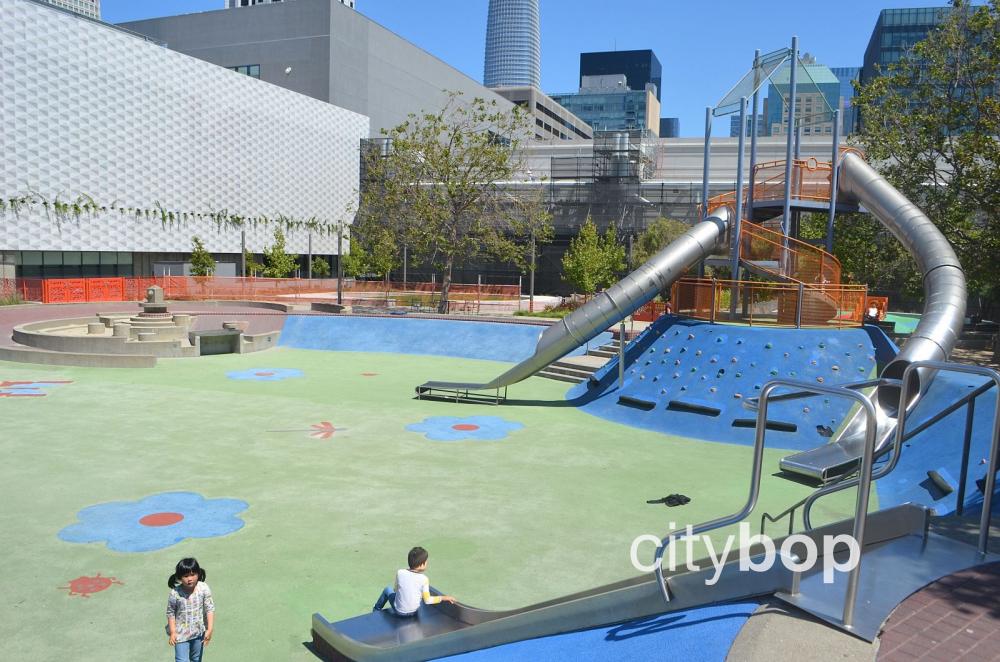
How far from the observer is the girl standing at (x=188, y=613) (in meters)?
6.67

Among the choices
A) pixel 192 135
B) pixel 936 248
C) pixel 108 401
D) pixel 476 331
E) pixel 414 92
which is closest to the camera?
pixel 936 248

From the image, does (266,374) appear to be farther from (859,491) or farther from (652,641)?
(859,491)

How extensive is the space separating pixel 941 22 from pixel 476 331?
67.8 ft

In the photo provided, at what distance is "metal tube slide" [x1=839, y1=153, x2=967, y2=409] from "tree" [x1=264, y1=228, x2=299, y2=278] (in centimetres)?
4559

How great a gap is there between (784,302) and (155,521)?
16.4 m

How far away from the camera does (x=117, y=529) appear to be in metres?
11.2

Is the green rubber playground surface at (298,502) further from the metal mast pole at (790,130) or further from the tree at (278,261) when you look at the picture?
the tree at (278,261)

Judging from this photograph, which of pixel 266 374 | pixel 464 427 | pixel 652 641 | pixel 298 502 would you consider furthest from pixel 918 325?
pixel 266 374

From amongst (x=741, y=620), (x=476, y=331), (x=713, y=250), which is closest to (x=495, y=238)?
(x=476, y=331)

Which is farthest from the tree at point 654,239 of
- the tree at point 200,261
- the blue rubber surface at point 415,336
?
the tree at point 200,261

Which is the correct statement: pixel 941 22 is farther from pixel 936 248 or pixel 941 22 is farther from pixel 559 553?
pixel 559 553

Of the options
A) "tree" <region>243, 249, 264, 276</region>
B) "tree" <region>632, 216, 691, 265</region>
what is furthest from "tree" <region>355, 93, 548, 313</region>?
"tree" <region>243, 249, 264, 276</region>

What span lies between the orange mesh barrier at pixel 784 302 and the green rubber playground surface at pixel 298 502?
5010 mm

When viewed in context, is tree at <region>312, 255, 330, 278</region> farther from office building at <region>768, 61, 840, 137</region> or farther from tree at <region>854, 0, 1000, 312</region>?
tree at <region>854, 0, 1000, 312</region>
